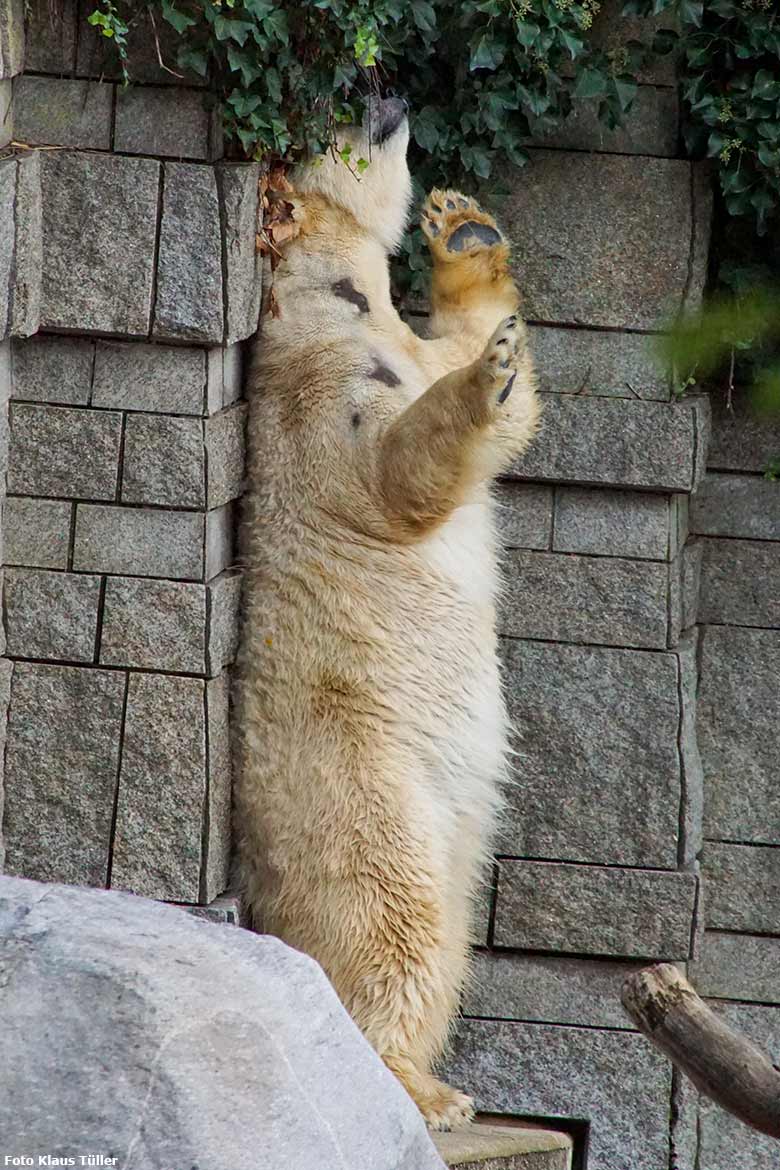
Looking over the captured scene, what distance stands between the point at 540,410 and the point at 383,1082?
2.44 metres

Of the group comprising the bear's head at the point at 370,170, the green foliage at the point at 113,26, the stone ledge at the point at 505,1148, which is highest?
the green foliage at the point at 113,26

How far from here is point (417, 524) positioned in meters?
4.21

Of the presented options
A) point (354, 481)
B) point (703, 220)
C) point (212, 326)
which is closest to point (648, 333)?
point (703, 220)

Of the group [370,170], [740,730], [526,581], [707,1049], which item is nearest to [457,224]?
[370,170]

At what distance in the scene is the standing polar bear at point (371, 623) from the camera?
13.4 feet

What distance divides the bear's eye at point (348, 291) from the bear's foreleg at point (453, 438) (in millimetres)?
400

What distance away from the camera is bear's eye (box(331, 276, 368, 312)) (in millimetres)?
4316

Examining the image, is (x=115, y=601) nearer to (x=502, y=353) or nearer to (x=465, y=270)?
(x=502, y=353)

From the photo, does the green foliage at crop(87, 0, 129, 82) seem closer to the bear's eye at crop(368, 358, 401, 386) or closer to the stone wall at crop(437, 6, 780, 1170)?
the bear's eye at crop(368, 358, 401, 386)

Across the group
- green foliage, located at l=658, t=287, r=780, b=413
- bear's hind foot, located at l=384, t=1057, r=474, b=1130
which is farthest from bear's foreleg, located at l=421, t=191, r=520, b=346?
bear's hind foot, located at l=384, t=1057, r=474, b=1130

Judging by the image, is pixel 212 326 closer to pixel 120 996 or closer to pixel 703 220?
pixel 703 220

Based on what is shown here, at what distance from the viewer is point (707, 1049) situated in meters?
2.76

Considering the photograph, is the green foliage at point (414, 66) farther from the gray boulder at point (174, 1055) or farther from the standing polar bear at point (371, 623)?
the gray boulder at point (174, 1055)

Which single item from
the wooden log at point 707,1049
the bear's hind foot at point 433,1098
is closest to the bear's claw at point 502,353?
the wooden log at point 707,1049
